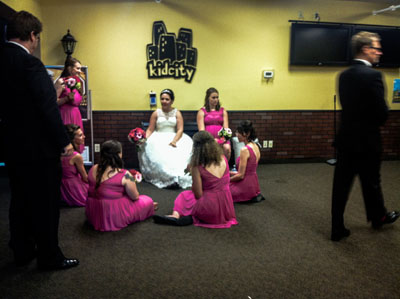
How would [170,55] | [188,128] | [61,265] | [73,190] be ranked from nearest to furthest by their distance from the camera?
[61,265], [73,190], [188,128], [170,55]

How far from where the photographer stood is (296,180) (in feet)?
14.7

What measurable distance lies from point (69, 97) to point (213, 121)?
7.12ft

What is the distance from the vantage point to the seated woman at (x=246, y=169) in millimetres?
3291

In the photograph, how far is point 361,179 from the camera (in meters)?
2.32

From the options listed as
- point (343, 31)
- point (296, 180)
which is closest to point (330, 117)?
point (343, 31)

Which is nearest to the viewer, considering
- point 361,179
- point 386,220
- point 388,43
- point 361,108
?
point 361,108

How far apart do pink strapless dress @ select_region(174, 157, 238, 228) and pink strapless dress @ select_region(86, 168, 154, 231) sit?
0.61m

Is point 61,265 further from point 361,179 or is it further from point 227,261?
point 361,179

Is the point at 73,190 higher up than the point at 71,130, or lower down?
lower down

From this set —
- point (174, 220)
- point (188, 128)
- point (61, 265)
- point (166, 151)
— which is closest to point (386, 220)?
point (174, 220)

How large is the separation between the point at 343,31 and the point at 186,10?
2.78m

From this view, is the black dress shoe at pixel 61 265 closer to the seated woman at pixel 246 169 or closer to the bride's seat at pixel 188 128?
the seated woman at pixel 246 169

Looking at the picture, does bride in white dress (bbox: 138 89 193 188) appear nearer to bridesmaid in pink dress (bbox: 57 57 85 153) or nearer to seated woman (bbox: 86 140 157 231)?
bridesmaid in pink dress (bbox: 57 57 85 153)

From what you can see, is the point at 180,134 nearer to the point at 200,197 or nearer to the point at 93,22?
the point at 200,197
